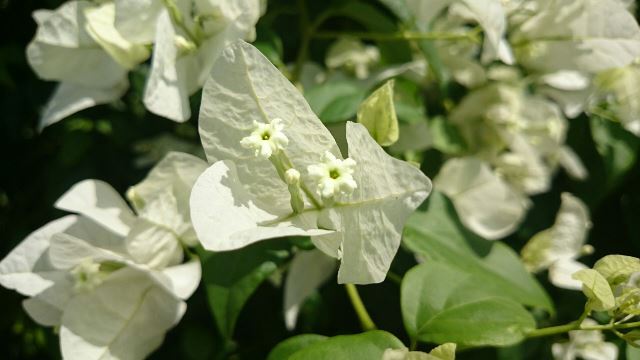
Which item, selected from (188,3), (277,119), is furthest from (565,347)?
(188,3)

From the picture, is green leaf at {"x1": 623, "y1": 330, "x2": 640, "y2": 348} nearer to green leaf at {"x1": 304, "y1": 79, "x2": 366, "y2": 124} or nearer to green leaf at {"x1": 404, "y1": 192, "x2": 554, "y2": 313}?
green leaf at {"x1": 404, "y1": 192, "x2": 554, "y2": 313}

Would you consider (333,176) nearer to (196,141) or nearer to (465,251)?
(465,251)

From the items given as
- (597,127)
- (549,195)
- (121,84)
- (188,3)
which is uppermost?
(188,3)

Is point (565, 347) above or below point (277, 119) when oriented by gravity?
Answer: below

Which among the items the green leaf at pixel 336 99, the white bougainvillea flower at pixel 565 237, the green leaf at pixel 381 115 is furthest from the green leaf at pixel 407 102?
the white bougainvillea flower at pixel 565 237

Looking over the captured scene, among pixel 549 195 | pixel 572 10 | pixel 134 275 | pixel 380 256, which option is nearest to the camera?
pixel 380 256

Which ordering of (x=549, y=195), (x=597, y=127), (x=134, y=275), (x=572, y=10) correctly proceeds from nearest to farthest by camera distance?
(x=134, y=275)
(x=572, y=10)
(x=597, y=127)
(x=549, y=195)

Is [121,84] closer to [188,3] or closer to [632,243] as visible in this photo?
[188,3]

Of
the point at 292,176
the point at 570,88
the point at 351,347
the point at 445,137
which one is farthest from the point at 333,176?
the point at 570,88
